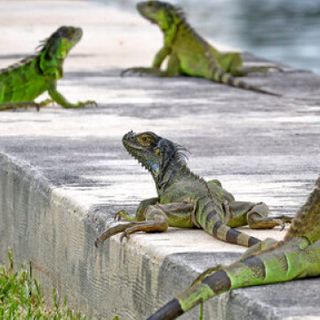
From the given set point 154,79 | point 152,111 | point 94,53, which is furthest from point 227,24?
point 152,111

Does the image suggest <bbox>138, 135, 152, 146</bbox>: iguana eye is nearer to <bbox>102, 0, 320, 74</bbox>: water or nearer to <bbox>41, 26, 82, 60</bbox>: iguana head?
<bbox>41, 26, 82, 60</bbox>: iguana head

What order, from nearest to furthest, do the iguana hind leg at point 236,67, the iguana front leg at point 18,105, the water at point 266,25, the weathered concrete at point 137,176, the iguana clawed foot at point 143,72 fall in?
the weathered concrete at point 137,176, the iguana front leg at point 18,105, the iguana clawed foot at point 143,72, the iguana hind leg at point 236,67, the water at point 266,25

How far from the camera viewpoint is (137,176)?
7.27 meters

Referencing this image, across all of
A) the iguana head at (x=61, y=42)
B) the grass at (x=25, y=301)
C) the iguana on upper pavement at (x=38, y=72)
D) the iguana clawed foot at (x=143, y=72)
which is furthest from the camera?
the iguana clawed foot at (x=143, y=72)

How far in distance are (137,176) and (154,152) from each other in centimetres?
96

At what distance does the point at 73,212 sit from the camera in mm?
6543

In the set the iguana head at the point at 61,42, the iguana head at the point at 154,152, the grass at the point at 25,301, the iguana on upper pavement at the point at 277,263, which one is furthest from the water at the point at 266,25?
the iguana on upper pavement at the point at 277,263

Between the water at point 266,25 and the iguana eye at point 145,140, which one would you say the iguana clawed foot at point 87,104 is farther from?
the water at point 266,25

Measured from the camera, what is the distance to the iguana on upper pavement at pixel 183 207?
19.2 feet

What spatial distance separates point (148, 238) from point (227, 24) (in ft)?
62.7

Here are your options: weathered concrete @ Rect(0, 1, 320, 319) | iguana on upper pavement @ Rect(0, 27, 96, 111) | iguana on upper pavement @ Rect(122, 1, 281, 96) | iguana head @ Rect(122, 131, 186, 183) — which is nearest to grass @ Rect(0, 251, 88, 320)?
weathered concrete @ Rect(0, 1, 320, 319)

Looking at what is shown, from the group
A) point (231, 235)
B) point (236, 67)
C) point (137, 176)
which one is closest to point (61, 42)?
point (236, 67)

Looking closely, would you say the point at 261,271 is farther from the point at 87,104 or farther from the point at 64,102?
the point at 64,102

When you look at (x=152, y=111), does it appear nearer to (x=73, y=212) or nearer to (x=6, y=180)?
(x=6, y=180)
